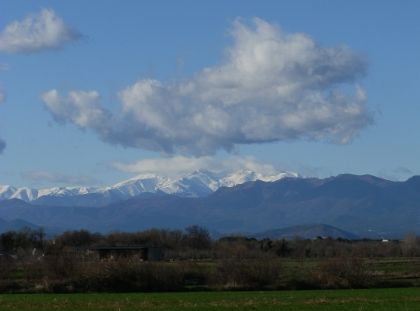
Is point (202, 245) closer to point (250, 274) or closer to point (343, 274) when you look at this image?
point (250, 274)

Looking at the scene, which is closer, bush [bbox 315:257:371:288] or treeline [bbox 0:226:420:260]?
bush [bbox 315:257:371:288]

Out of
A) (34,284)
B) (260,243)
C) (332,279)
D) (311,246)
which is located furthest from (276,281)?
(311,246)

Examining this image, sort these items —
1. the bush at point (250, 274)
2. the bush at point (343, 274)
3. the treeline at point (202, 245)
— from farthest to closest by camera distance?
the treeline at point (202, 245) < the bush at point (250, 274) < the bush at point (343, 274)

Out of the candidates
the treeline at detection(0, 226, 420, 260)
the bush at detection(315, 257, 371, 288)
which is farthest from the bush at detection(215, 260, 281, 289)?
the treeline at detection(0, 226, 420, 260)

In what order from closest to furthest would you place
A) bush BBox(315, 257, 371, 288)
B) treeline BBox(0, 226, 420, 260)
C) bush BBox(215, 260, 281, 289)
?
bush BBox(315, 257, 371, 288) < bush BBox(215, 260, 281, 289) < treeline BBox(0, 226, 420, 260)

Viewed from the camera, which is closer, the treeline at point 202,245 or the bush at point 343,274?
the bush at point 343,274

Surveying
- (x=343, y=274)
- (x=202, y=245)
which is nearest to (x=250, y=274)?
(x=343, y=274)

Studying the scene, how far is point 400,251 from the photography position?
178 metres

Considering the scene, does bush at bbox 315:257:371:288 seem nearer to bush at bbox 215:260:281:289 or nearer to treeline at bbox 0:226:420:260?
bush at bbox 215:260:281:289

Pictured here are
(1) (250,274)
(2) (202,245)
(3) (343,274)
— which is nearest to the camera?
(3) (343,274)

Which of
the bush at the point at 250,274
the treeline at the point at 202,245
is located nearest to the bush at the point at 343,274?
the bush at the point at 250,274

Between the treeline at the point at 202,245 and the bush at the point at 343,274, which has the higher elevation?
the treeline at the point at 202,245

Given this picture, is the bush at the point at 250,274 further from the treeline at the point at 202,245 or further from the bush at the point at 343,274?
the treeline at the point at 202,245

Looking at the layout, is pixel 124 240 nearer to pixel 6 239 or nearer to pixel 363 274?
pixel 6 239
